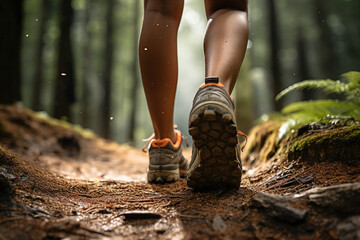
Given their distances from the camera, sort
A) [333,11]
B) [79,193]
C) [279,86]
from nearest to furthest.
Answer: [79,193] → [279,86] → [333,11]

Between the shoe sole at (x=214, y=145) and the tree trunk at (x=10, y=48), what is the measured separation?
15.3 feet

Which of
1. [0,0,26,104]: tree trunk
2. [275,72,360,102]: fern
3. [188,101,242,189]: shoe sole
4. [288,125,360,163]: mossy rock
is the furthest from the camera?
[0,0,26,104]: tree trunk

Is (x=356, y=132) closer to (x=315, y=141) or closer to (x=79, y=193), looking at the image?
(x=315, y=141)

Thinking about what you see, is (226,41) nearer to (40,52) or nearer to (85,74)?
(85,74)

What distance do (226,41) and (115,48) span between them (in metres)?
12.4

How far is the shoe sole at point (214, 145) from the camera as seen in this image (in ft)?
4.10

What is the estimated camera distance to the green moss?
1426 mm

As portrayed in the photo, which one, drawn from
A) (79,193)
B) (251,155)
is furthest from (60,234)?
(251,155)

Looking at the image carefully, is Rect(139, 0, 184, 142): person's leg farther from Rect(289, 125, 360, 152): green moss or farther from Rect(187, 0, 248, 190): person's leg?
Rect(289, 125, 360, 152): green moss

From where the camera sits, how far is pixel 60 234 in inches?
35.9

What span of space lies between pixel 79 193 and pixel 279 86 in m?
7.54

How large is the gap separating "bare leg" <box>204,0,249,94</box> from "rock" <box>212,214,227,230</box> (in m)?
0.72

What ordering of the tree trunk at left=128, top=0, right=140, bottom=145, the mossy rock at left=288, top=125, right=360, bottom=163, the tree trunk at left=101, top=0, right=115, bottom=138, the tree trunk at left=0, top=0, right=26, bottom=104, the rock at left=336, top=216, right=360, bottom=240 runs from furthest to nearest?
the tree trunk at left=128, top=0, right=140, bottom=145 < the tree trunk at left=101, top=0, right=115, bottom=138 < the tree trunk at left=0, top=0, right=26, bottom=104 < the mossy rock at left=288, top=125, right=360, bottom=163 < the rock at left=336, top=216, right=360, bottom=240

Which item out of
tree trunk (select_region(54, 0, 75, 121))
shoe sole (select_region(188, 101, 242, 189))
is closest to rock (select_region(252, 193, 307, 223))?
shoe sole (select_region(188, 101, 242, 189))
